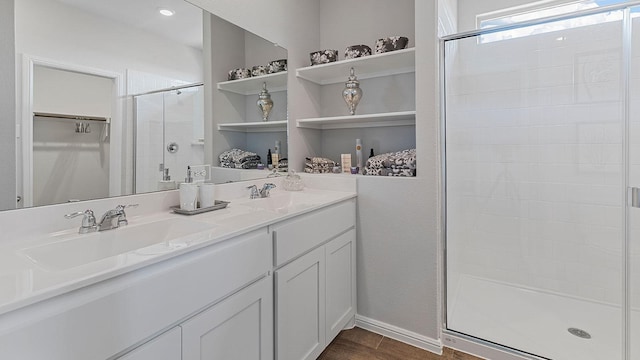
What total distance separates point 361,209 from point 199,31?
1.34 m

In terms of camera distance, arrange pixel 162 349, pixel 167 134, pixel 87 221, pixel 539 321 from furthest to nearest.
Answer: pixel 539 321 < pixel 167 134 < pixel 87 221 < pixel 162 349

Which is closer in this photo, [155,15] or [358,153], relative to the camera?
[155,15]

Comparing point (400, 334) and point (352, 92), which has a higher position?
point (352, 92)

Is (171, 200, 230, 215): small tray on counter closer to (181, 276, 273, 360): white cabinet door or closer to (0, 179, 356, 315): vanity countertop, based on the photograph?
(0, 179, 356, 315): vanity countertop

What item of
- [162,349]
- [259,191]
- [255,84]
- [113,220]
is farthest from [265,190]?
[162,349]

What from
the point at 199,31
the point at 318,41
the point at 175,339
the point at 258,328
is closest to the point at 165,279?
the point at 175,339

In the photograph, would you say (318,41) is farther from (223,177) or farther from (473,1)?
(223,177)

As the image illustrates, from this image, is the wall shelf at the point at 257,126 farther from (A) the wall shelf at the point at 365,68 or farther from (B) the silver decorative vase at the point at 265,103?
(A) the wall shelf at the point at 365,68

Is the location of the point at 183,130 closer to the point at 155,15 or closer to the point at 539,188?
the point at 155,15

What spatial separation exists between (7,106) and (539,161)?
2857mm

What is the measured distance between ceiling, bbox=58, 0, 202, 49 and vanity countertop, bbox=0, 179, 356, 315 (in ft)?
2.61

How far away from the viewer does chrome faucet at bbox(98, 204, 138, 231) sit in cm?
112

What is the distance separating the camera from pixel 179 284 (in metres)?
0.90

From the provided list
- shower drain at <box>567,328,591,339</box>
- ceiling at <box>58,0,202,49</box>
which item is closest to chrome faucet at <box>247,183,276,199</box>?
ceiling at <box>58,0,202,49</box>
